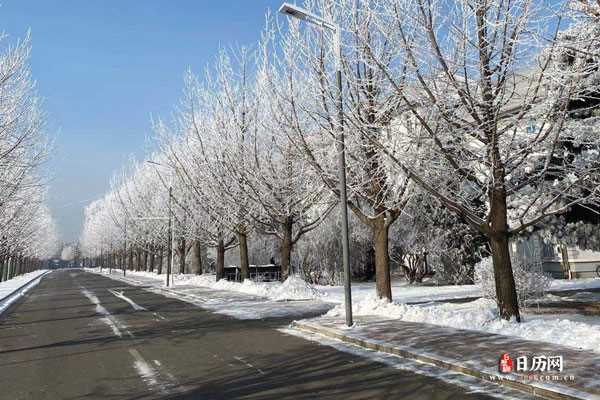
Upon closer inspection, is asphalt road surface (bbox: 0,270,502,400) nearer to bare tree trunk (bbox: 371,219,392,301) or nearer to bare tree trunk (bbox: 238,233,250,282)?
bare tree trunk (bbox: 371,219,392,301)

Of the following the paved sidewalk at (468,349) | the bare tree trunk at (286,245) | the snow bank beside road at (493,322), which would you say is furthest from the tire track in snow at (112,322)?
the bare tree trunk at (286,245)

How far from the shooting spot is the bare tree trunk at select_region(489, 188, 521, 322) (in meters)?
10.9

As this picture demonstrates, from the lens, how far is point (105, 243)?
94.0 m

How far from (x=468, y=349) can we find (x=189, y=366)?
16.3ft

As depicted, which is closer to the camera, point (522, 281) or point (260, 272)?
point (522, 281)

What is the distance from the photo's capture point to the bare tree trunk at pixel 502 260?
10.9 metres

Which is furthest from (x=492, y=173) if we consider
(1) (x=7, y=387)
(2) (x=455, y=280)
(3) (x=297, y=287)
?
(2) (x=455, y=280)

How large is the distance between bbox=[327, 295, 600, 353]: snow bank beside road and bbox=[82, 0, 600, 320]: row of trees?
21.2 inches

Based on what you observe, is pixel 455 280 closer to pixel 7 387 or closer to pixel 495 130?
pixel 495 130

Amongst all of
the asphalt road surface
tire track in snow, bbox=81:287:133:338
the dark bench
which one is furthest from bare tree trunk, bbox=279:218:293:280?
the dark bench

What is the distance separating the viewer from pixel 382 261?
1527 centimetres

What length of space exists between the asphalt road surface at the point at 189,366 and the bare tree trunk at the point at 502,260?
4.12 meters

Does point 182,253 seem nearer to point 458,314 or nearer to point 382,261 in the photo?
point 382,261

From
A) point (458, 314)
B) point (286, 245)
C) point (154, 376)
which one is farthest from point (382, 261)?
point (286, 245)
